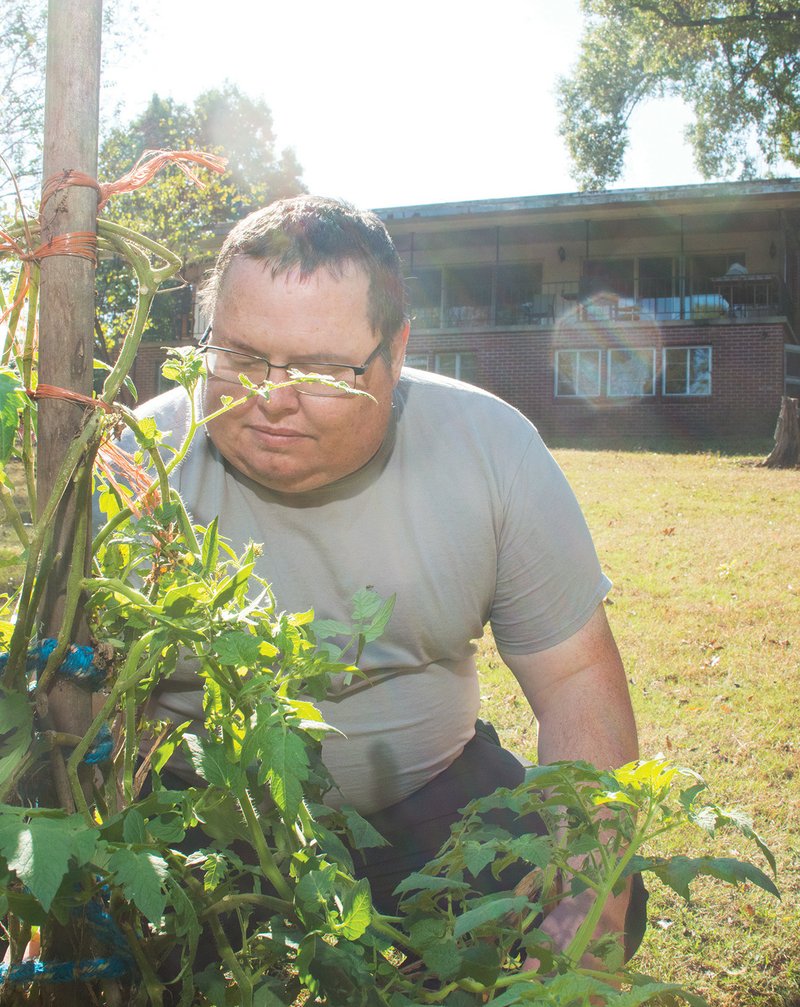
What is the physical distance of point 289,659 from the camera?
86cm

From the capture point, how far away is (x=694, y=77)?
29109 mm

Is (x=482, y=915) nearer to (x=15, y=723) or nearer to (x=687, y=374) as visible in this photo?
(x=15, y=723)

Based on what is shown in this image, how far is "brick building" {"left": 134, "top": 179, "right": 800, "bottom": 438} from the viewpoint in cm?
2050

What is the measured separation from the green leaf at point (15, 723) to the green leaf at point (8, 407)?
229 mm

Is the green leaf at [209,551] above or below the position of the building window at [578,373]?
below

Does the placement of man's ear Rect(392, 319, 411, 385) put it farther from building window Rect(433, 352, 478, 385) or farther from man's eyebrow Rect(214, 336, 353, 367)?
building window Rect(433, 352, 478, 385)

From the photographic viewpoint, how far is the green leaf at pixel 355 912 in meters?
0.83

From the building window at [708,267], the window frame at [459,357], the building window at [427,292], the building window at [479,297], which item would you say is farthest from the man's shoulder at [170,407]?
the building window at [427,292]

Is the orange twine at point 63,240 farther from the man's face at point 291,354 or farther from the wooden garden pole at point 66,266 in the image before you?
the man's face at point 291,354

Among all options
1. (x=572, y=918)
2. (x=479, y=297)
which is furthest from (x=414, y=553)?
(x=479, y=297)

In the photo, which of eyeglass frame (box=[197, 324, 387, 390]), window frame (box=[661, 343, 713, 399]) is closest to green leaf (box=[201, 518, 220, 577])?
eyeglass frame (box=[197, 324, 387, 390])

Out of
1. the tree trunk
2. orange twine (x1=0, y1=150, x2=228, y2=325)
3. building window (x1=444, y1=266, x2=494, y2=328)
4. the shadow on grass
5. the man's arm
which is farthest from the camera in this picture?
building window (x1=444, y1=266, x2=494, y2=328)

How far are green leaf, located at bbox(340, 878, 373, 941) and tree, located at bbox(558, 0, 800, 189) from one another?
1148 inches

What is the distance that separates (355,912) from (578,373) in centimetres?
2152
